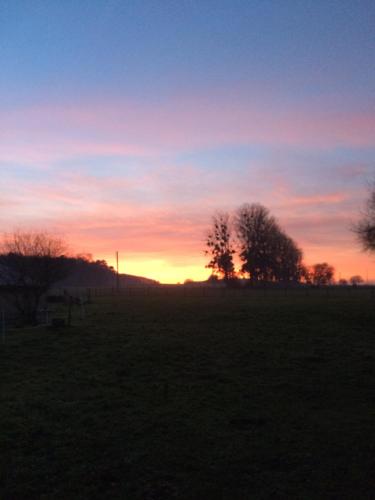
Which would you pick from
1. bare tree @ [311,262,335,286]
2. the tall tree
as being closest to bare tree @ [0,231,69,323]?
the tall tree

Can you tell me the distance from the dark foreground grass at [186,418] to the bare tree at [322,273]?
4002 inches

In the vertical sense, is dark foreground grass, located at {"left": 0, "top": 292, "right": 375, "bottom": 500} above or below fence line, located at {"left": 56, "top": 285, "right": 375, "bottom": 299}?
below

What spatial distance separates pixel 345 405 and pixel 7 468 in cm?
693

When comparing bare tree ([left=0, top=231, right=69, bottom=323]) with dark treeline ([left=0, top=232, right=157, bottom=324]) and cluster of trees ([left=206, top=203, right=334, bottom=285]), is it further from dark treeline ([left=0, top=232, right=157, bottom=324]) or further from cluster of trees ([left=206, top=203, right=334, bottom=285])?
cluster of trees ([left=206, top=203, right=334, bottom=285])

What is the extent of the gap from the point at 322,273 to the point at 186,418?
117252 mm

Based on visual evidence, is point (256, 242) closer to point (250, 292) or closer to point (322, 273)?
point (250, 292)

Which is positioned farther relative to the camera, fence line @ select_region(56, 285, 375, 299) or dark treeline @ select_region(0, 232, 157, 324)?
fence line @ select_region(56, 285, 375, 299)

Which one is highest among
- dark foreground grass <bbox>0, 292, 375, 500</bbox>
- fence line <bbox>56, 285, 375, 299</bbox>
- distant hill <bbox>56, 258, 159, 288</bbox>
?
distant hill <bbox>56, 258, 159, 288</bbox>

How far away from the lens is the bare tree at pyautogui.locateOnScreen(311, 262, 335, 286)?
119 metres

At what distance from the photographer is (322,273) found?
4796 inches

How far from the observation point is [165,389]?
38.8 feet

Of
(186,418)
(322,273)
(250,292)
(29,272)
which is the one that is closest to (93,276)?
(322,273)

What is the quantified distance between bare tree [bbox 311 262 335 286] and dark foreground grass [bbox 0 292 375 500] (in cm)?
10164

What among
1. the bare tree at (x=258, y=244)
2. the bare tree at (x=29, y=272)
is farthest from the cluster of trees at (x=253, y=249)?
the bare tree at (x=29, y=272)
